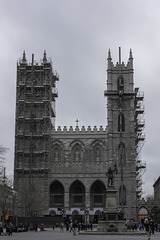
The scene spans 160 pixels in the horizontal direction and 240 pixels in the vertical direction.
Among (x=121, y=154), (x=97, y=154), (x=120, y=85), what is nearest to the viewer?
(x=121, y=154)

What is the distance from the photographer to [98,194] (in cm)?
6856

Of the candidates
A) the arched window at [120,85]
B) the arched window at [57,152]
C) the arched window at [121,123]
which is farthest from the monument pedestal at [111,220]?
the arched window at [120,85]

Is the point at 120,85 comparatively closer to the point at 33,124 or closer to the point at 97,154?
the point at 97,154

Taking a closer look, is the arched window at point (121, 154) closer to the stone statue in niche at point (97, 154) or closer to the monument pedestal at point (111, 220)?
the stone statue in niche at point (97, 154)

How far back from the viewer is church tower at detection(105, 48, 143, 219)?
6525 cm

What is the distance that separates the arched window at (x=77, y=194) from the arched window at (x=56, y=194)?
59.9 inches

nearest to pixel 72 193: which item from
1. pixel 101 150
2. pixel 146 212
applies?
pixel 101 150

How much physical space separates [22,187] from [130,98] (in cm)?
2339

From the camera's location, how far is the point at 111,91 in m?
69.9

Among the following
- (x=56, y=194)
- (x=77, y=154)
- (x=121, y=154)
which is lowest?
(x=56, y=194)

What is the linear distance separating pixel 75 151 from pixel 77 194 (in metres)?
7.13

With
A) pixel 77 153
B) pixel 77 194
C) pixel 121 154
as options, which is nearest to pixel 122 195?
pixel 121 154

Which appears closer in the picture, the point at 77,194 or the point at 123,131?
the point at 123,131

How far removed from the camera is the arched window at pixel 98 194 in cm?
6806
